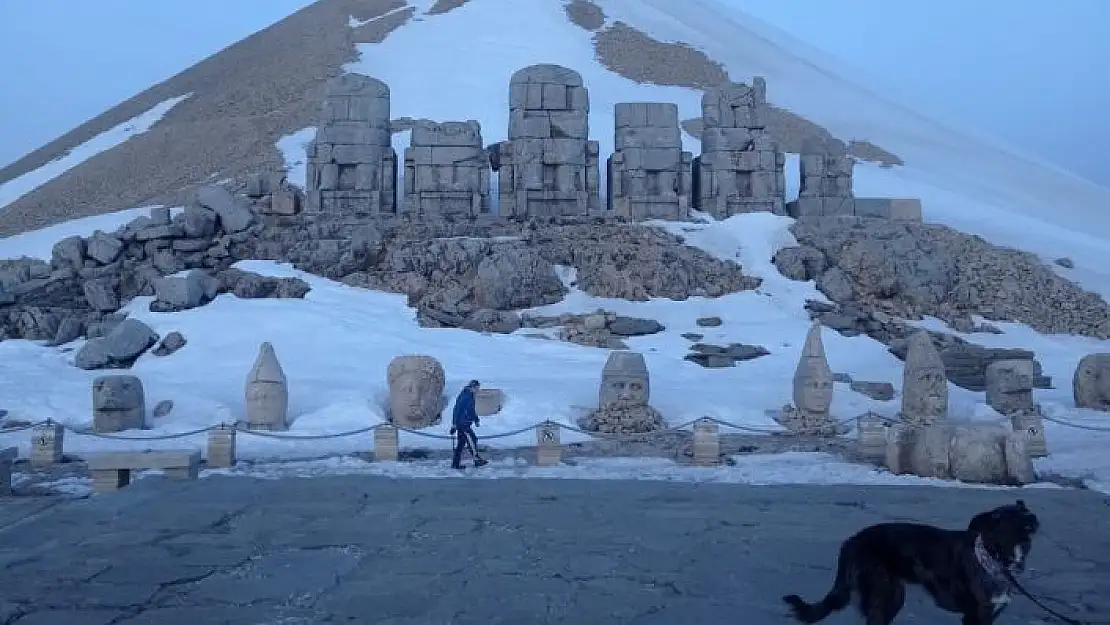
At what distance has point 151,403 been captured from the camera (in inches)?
596

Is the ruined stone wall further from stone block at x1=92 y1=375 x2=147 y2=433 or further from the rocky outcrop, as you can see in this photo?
stone block at x1=92 y1=375 x2=147 y2=433

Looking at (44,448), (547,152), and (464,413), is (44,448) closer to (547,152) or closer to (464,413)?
(464,413)

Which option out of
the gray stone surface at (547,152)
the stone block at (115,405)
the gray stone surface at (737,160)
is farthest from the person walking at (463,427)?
the gray stone surface at (737,160)

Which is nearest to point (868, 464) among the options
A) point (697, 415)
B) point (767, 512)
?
point (697, 415)

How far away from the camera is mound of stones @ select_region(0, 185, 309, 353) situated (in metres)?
19.7

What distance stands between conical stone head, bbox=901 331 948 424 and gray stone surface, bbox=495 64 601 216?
10.6 meters

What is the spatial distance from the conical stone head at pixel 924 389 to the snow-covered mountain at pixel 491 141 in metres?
1.16

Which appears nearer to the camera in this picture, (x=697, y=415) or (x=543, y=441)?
(x=543, y=441)

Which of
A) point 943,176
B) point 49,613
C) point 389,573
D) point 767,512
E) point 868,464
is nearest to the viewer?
point 49,613

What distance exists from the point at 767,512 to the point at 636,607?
294 cm

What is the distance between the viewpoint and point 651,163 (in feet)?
78.5

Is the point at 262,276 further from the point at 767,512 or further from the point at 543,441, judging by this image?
the point at 767,512

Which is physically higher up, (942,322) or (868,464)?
(942,322)

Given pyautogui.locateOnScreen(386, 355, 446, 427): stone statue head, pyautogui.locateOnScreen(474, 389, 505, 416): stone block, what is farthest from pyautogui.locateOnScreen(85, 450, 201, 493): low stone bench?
pyautogui.locateOnScreen(474, 389, 505, 416): stone block
